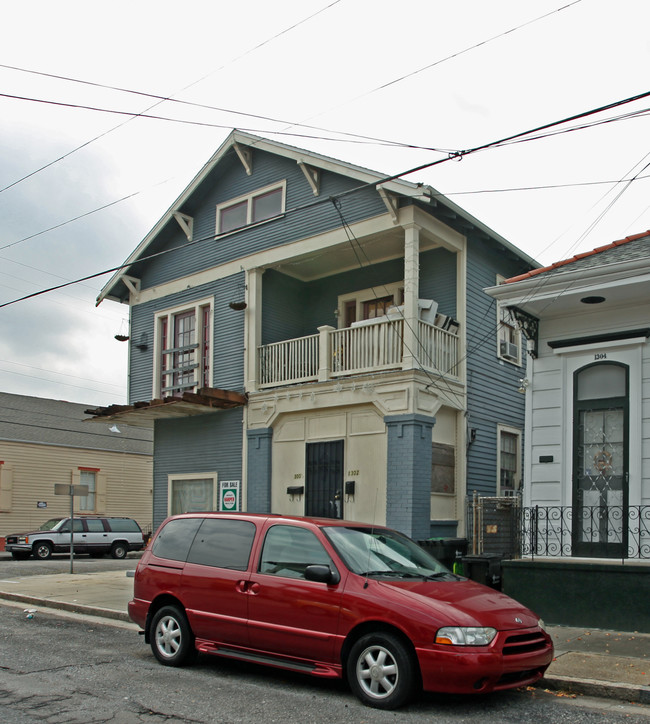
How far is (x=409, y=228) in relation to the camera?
15.2 meters

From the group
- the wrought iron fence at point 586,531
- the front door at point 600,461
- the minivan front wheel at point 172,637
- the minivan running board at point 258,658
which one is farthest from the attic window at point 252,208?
the minivan running board at point 258,658

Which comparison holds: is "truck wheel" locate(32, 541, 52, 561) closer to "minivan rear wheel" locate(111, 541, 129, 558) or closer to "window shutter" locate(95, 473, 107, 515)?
"minivan rear wheel" locate(111, 541, 129, 558)

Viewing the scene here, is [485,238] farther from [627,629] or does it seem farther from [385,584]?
[385,584]

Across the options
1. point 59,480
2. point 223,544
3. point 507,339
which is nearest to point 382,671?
point 223,544

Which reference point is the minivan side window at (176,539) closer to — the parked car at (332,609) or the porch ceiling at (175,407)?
the parked car at (332,609)

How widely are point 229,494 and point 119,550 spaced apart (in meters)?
12.4

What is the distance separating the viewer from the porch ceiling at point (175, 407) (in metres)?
17.4

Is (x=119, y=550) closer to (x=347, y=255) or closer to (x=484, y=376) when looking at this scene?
(x=347, y=255)

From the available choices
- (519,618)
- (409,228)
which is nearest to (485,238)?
(409,228)

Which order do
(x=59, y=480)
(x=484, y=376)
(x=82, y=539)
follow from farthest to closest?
(x=59, y=480), (x=82, y=539), (x=484, y=376)

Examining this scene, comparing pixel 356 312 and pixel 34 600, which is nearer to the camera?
pixel 34 600

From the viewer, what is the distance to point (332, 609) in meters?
7.12

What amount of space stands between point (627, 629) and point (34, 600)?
388 inches

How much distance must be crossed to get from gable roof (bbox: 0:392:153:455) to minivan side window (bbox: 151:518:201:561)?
25627 millimetres
